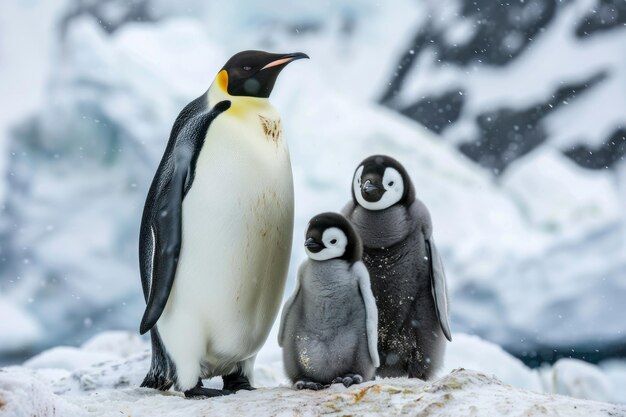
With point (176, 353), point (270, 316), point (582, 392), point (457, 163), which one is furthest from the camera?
point (457, 163)

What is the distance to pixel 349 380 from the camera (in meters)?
1.53

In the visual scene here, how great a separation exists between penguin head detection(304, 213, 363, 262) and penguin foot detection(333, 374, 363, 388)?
241 mm

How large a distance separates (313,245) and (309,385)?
11.0 inches

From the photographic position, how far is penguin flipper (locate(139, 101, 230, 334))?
1593 mm

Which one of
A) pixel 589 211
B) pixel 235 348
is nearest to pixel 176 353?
pixel 235 348

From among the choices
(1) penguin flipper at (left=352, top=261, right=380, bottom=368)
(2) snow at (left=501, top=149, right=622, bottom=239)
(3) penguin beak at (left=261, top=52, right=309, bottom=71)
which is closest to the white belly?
(3) penguin beak at (left=261, top=52, right=309, bottom=71)

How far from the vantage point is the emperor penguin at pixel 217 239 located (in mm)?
1628

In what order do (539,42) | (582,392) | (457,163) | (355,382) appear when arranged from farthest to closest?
1. (539,42)
2. (457,163)
3. (582,392)
4. (355,382)

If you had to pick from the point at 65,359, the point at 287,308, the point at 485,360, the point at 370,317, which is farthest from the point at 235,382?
the point at 485,360

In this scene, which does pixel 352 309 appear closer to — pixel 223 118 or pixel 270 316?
pixel 270 316

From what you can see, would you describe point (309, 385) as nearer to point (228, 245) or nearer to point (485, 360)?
point (228, 245)

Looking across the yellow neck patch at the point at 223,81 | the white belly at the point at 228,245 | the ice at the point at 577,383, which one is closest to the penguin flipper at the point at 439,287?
the white belly at the point at 228,245

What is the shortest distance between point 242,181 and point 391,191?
1.09 feet

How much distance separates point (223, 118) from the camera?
67.1 inches
